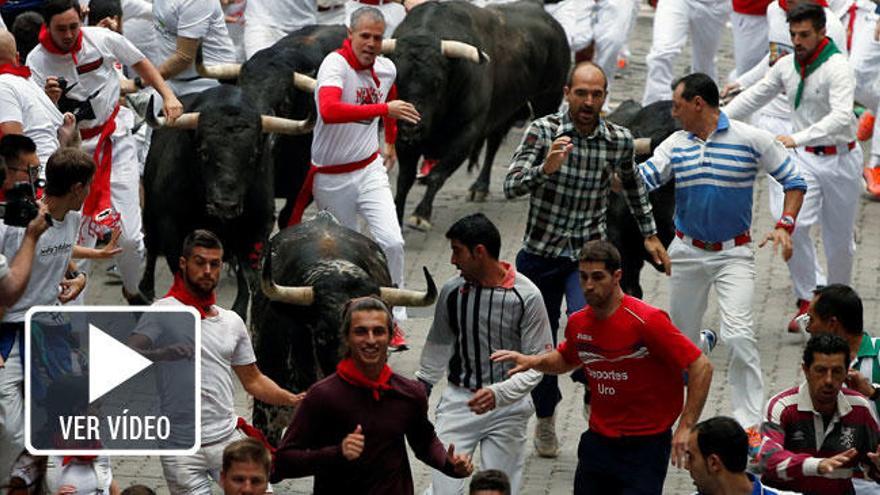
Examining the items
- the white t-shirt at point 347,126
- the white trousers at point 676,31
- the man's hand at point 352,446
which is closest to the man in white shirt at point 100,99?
the white t-shirt at point 347,126

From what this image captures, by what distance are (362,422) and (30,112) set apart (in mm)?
3596

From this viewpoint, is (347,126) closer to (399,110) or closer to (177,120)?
(399,110)

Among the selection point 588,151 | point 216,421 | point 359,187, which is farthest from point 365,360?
point 359,187

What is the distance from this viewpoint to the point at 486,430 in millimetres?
11422

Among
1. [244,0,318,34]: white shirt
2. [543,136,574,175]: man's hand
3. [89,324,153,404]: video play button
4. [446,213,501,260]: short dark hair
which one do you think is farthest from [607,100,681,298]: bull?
[89,324,153,404]: video play button

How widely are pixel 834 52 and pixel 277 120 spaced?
143 inches

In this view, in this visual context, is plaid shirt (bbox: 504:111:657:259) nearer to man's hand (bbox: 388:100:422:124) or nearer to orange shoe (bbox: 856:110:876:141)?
man's hand (bbox: 388:100:422:124)

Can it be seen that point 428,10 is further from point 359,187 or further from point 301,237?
point 301,237

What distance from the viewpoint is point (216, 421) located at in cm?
1060

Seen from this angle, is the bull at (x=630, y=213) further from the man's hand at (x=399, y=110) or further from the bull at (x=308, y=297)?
the bull at (x=308, y=297)

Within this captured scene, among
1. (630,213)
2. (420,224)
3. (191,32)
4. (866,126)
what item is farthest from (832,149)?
(866,126)

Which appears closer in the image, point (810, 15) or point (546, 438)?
point (546, 438)

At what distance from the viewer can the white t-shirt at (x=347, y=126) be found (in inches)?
571

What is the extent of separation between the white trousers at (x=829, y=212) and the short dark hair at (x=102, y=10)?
4.73 m
